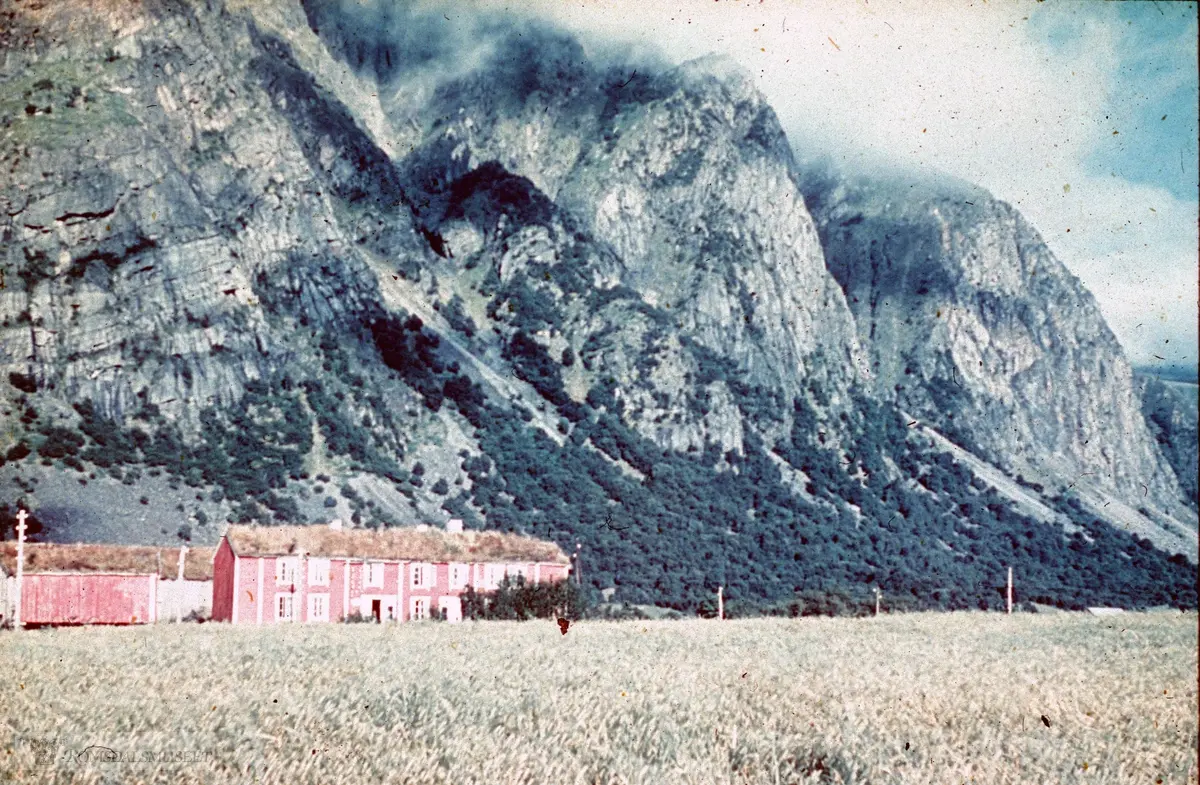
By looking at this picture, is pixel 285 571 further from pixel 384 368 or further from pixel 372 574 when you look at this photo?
pixel 384 368

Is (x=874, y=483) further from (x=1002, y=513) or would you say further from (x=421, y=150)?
(x=421, y=150)

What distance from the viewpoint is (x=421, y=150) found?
19650 centimetres

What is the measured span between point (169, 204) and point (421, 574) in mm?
71157

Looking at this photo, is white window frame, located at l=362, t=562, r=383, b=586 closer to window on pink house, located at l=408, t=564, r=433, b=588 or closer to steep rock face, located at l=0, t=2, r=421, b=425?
window on pink house, located at l=408, t=564, r=433, b=588

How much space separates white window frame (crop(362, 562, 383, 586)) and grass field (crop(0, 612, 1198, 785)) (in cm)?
5055

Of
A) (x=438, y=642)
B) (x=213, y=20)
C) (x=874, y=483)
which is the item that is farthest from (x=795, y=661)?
(x=874, y=483)

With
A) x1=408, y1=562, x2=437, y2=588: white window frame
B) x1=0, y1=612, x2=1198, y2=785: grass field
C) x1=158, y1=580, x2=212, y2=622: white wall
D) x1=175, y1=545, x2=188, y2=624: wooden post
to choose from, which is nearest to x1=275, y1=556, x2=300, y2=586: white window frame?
x1=175, y1=545, x2=188, y2=624: wooden post

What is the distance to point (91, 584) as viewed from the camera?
61.5 meters

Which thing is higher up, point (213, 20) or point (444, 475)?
point (213, 20)

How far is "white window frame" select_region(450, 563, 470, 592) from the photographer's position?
73312 mm

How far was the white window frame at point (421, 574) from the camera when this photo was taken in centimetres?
7194

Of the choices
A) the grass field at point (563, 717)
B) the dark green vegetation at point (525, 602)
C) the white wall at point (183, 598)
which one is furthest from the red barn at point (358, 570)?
the grass field at point (563, 717)

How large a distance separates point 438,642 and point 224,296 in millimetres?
113599

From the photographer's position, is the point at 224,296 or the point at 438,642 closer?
the point at 438,642
